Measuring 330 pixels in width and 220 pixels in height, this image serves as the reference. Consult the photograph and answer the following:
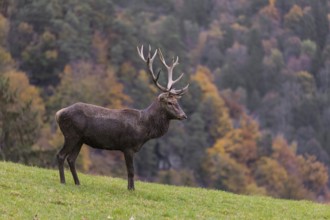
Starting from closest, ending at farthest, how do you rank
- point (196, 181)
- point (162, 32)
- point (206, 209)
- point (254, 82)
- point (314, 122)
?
point (206, 209)
point (196, 181)
point (162, 32)
point (314, 122)
point (254, 82)

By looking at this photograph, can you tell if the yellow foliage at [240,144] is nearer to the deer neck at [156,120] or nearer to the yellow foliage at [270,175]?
the yellow foliage at [270,175]

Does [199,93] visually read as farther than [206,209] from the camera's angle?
Yes

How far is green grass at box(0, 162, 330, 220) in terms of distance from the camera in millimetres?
16797

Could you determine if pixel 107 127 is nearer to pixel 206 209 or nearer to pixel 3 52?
pixel 206 209

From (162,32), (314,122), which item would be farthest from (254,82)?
(162,32)

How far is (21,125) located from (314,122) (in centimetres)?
11752

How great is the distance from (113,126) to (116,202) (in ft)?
8.50

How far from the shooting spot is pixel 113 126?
2020cm

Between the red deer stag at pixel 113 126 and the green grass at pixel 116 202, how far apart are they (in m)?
0.92

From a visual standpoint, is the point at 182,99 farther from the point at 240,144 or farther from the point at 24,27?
the point at 24,27

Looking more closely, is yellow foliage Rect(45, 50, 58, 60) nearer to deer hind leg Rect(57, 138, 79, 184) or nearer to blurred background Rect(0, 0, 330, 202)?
blurred background Rect(0, 0, 330, 202)

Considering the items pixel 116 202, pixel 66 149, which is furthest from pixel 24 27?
pixel 116 202

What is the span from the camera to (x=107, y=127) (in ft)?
66.1

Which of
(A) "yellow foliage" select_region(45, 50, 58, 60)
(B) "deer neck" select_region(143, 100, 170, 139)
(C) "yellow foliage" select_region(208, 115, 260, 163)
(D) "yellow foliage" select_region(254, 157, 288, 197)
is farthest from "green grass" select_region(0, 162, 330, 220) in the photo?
(C) "yellow foliage" select_region(208, 115, 260, 163)
